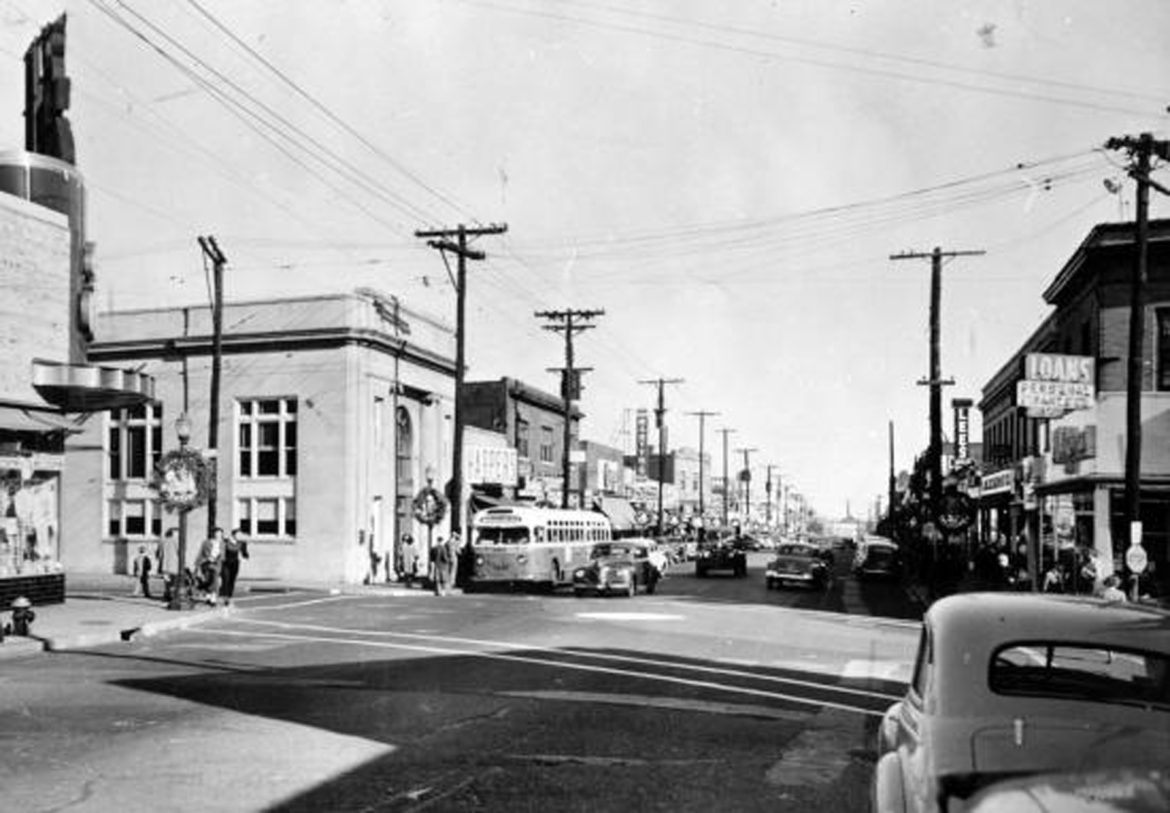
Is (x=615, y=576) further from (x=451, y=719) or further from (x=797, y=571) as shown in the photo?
(x=451, y=719)

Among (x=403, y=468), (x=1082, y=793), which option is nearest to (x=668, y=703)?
(x=1082, y=793)

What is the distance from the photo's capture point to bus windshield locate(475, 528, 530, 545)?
121ft

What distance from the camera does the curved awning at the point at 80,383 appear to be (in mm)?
24094

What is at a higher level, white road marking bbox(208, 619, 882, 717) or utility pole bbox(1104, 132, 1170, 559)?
utility pole bbox(1104, 132, 1170, 559)

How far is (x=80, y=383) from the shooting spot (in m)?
24.0

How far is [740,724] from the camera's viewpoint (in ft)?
37.9

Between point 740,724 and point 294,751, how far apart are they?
419 cm

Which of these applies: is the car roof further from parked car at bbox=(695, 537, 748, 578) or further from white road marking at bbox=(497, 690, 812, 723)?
parked car at bbox=(695, 537, 748, 578)

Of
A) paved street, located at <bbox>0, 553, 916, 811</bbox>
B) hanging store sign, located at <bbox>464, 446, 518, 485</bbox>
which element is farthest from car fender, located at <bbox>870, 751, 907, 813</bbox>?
hanging store sign, located at <bbox>464, 446, 518, 485</bbox>

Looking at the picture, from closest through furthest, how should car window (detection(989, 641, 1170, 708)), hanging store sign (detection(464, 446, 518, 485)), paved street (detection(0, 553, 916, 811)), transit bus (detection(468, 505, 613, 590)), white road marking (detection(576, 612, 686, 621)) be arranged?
car window (detection(989, 641, 1170, 708)), paved street (detection(0, 553, 916, 811)), white road marking (detection(576, 612, 686, 621)), transit bus (detection(468, 505, 613, 590)), hanging store sign (detection(464, 446, 518, 485))

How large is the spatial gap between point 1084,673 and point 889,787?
1.24m

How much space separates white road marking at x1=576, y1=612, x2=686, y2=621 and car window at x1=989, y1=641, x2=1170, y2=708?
1829 centimetres

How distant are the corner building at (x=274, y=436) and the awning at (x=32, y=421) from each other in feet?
56.2

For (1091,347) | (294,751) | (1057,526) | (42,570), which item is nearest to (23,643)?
(42,570)
